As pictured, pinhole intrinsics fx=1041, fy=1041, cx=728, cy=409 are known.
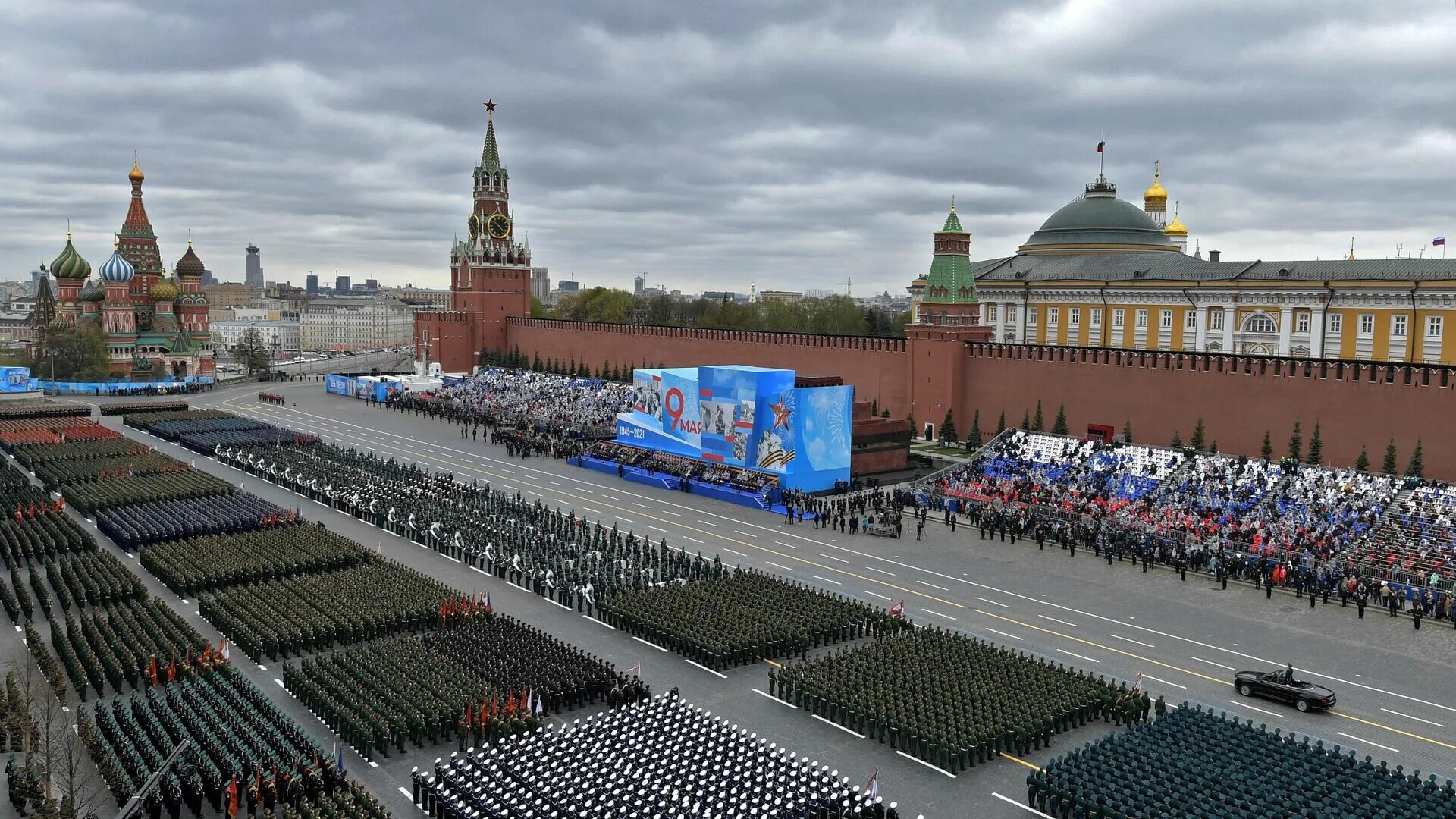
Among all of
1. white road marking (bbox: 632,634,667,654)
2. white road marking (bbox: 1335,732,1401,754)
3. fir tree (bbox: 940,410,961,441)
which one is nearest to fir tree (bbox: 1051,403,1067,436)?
fir tree (bbox: 940,410,961,441)

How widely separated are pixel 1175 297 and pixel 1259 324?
4024 mm

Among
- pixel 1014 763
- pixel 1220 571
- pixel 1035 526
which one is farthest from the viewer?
pixel 1035 526

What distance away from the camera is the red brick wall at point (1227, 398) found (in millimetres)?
28922

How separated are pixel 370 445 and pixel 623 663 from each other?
27.7 metres

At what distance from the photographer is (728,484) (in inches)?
1314

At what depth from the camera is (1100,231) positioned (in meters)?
55.5

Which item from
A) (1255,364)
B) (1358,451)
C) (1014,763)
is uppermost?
(1255,364)

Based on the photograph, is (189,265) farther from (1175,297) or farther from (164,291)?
(1175,297)

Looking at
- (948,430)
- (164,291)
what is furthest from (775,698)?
(164,291)

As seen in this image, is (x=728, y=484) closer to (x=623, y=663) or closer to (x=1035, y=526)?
(x=1035, y=526)

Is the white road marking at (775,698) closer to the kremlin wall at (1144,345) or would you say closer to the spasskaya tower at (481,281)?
the kremlin wall at (1144,345)

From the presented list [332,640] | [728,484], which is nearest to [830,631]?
[332,640]

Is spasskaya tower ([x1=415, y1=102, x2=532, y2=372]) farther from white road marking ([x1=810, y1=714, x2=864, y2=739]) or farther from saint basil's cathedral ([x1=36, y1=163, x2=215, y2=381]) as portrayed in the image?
white road marking ([x1=810, y1=714, x2=864, y2=739])

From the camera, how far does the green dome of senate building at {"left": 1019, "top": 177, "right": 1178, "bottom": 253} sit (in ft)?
182
